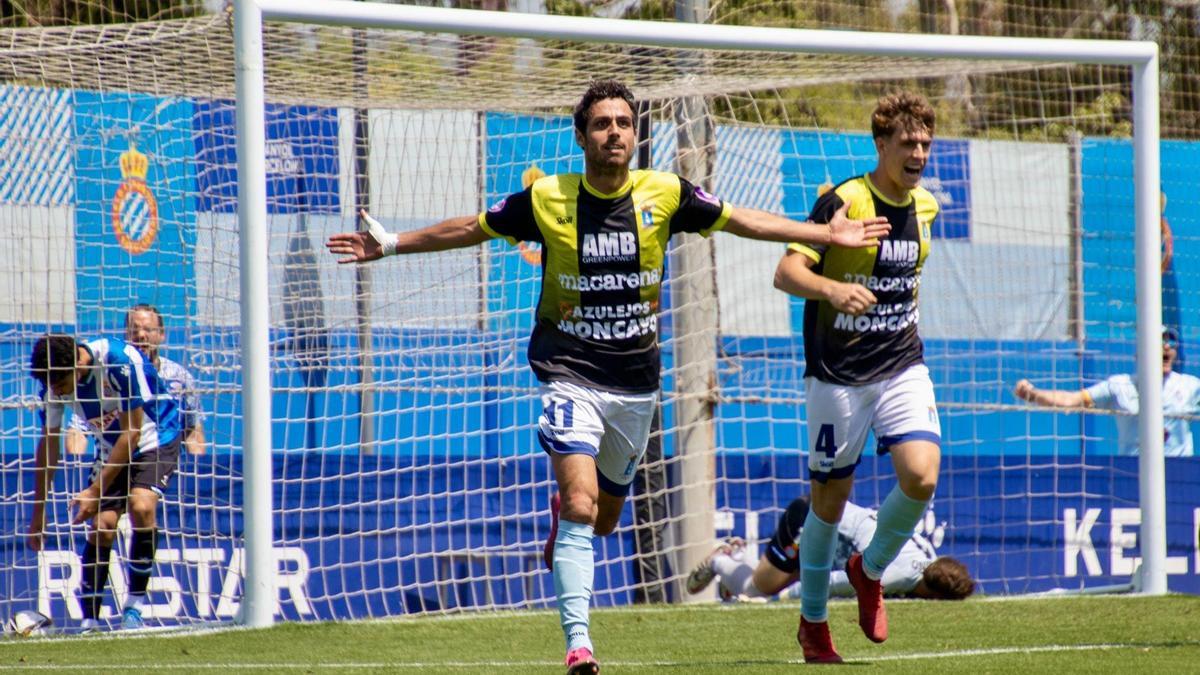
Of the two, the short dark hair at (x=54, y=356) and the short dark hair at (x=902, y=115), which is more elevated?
the short dark hair at (x=902, y=115)

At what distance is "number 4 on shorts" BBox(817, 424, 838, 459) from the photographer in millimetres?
6297

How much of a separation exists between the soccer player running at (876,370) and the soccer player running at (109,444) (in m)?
4.18

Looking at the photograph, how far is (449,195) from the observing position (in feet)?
33.0

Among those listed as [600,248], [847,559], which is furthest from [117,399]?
[600,248]

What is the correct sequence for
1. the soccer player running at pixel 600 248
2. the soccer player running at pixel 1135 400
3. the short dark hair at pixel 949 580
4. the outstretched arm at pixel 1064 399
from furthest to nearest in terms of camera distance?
the soccer player running at pixel 1135 400, the outstretched arm at pixel 1064 399, the short dark hair at pixel 949 580, the soccer player running at pixel 600 248

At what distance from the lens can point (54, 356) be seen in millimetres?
8852

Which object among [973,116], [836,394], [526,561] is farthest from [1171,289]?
[836,394]

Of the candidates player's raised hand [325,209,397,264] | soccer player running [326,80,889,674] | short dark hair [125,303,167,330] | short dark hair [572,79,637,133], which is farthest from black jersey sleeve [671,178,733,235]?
short dark hair [125,303,167,330]

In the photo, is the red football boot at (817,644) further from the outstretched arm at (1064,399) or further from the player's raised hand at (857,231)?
the outstretched arm at (1064,399)

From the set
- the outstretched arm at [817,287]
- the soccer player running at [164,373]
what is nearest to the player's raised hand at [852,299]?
the outstretched arm at [817,287]

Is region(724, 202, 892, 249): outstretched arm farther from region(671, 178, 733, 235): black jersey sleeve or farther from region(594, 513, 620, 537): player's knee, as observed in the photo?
region(594, 513, 620, 537): player's knee

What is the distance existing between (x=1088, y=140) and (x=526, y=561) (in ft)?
16.9

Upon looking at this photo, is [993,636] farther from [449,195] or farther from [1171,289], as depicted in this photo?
[1171,289]

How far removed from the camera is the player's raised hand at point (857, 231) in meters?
5.89
